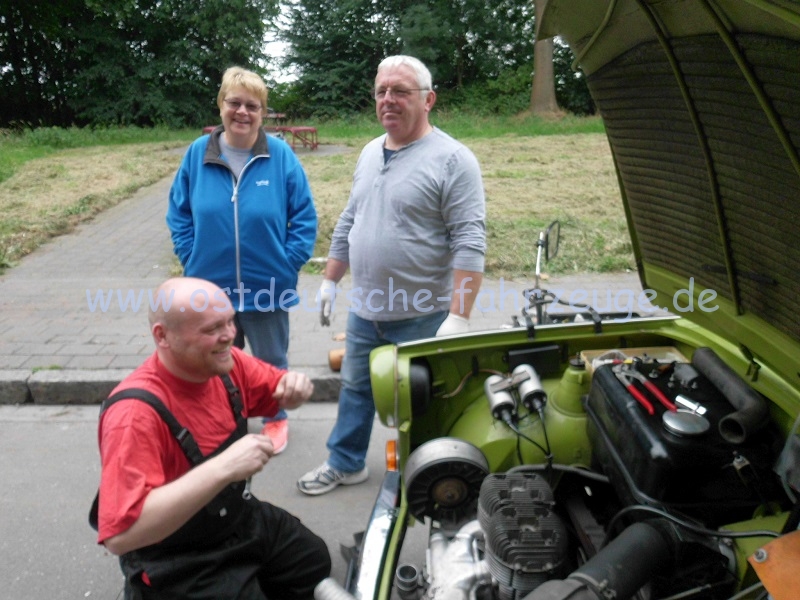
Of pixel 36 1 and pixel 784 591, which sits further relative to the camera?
pixel 36 1

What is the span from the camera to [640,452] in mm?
1806

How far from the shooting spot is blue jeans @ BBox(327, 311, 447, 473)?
3314 millimetres

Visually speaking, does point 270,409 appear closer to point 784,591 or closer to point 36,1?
point 784,591

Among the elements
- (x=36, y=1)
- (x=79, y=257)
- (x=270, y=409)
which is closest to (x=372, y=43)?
(x=36, y=1)

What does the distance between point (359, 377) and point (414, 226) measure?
83cm

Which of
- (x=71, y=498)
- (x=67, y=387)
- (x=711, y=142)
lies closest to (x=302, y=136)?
(x=67, y=387)

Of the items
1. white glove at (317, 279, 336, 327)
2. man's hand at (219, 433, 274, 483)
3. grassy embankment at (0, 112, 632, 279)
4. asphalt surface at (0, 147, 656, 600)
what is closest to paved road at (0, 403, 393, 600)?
asphalt surface at (0, 147, 656, 600)

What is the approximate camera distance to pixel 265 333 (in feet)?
12.7

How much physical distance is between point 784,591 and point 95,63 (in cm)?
3152

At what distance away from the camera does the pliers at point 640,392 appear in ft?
6.31

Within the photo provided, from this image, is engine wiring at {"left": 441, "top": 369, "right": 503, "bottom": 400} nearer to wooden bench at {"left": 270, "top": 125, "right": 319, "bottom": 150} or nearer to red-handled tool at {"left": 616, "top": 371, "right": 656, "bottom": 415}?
red-handled tool at {"left": 616, "top": 371, "right": 656, "bottom": 415}

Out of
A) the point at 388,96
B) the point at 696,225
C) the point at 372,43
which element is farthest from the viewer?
the point at 372,43

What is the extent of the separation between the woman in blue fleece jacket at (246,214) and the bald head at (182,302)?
139cm

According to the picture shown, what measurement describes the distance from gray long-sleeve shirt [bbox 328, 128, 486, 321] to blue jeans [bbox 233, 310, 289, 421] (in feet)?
2.26
